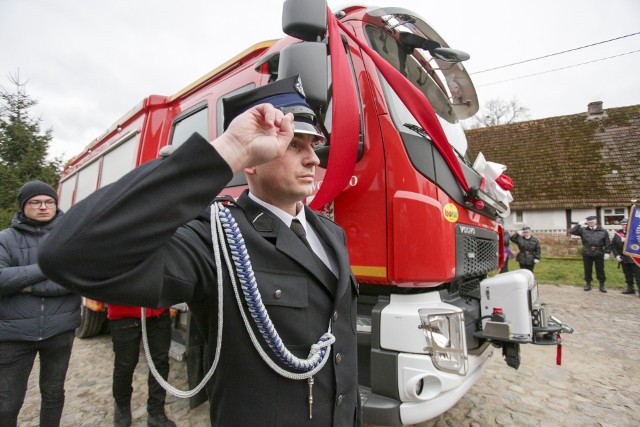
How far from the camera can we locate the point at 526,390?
3395 millimetres

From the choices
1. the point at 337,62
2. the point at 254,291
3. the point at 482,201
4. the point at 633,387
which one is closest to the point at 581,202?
the point at 633,387

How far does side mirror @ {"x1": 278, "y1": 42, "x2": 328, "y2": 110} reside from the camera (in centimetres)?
177

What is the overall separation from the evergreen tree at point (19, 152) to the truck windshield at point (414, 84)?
46.2 feet

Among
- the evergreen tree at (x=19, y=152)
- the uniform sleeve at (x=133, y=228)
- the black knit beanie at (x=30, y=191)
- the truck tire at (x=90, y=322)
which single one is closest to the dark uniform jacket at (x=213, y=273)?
the uniform sleeve at (x=133, y=228)

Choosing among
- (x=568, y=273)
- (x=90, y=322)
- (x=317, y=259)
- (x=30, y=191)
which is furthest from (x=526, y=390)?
(x=568, y=273)

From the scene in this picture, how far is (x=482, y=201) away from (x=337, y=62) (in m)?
1.38

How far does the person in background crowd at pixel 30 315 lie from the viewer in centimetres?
230

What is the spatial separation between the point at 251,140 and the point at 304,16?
1105 mm

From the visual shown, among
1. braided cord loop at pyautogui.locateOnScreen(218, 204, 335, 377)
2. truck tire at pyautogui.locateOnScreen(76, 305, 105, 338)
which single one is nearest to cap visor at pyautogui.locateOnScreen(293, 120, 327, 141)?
braided cord loop at pyautogui.locateOnScreen(218, 204, 335, 377)

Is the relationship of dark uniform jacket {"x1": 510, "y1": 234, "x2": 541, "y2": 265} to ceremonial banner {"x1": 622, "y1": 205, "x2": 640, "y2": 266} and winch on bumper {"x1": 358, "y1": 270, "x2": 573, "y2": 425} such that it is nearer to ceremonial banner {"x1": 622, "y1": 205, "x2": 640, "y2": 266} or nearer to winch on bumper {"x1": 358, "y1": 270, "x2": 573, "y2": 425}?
ceremonial banner {"x1": 622, "y1": 205, "x2": 640, "y2": 266}

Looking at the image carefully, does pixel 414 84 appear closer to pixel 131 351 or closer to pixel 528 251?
pixel 131 351

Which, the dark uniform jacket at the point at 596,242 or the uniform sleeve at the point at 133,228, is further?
the dark uniform jacket at the point at 596,242

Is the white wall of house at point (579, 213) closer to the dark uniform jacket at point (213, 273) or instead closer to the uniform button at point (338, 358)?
the dark uniform jacket at point (213, 273)

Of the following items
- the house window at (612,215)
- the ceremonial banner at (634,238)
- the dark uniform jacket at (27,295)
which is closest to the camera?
the dark uniform jacket at (27,295)
